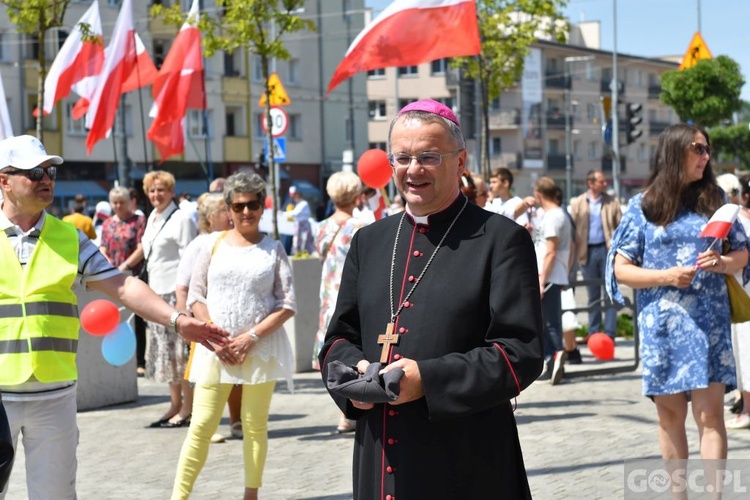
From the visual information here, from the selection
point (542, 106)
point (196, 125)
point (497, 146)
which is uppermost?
point (542, 106)

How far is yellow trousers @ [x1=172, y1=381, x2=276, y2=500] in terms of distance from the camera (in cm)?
645

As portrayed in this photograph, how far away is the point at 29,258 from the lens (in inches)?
197

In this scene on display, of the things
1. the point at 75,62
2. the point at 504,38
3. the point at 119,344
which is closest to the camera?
the point at 119,344

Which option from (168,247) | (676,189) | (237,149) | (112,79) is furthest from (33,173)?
(237,149)

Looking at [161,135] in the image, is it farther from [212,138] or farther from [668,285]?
[212,138]

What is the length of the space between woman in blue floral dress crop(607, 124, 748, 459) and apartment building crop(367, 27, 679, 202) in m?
69.4

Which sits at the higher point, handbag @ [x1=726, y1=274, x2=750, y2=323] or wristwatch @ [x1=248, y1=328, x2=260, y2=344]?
handbag @ [x1=726, y1=274, x2=750, y2=323]

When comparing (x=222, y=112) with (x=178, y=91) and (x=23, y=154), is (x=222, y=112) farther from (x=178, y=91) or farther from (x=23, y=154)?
(x=23, y=154)

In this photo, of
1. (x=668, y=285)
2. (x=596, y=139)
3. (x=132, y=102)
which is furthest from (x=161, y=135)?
(x=596, y=139)

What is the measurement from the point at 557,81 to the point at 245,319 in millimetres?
84294

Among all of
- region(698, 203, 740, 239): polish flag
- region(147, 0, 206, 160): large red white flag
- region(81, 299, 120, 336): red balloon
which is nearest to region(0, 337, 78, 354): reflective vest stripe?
region(81, 299, 120, 336): red balloon

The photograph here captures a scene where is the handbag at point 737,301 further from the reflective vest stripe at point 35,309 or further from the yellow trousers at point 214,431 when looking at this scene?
the reflective vest stripe at point 35,309

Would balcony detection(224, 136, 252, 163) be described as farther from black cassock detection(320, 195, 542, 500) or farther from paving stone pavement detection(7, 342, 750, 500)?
black cassock detection(320, 195, 542, 500)

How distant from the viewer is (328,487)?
743 cm
